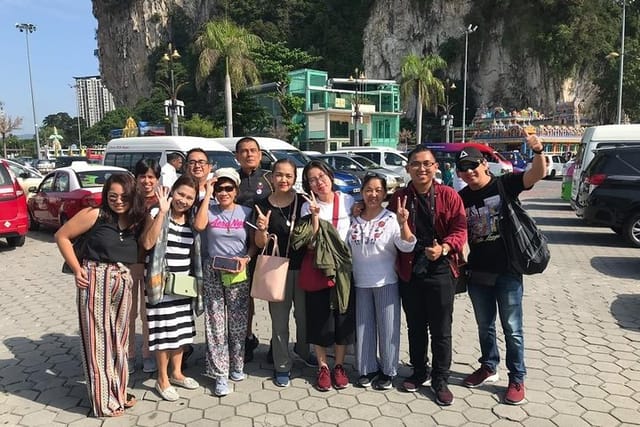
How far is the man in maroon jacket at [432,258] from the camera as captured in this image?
3156 millimetres

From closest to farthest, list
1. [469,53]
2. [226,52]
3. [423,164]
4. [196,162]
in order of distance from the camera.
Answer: [423,164] → [196,162] → [226,52] → [469,53]

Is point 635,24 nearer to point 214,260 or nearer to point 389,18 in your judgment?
point 389,18

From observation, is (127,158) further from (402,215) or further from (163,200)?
(402,215)

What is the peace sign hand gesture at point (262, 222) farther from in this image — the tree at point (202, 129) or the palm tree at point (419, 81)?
the tree at point (202, 129)

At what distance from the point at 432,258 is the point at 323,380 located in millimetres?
1211

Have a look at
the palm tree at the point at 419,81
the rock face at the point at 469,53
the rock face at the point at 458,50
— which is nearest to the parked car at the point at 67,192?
the palm tree at the point at 419,81

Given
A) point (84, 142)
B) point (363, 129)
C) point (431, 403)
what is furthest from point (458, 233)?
point (84, 142)

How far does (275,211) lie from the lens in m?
3.44

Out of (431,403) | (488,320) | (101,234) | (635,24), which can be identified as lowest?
(431,403)

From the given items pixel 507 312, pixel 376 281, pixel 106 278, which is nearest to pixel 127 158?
pixel 106 278

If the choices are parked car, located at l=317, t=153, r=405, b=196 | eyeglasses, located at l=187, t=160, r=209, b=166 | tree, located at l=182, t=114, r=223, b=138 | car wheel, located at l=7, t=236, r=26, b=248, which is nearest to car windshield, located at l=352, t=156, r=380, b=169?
parked car, located at l=317, t=153, r=405, b=196

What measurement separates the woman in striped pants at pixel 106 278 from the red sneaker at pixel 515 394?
8.42 ft

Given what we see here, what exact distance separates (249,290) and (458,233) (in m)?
1.51

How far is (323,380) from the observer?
3.49m
